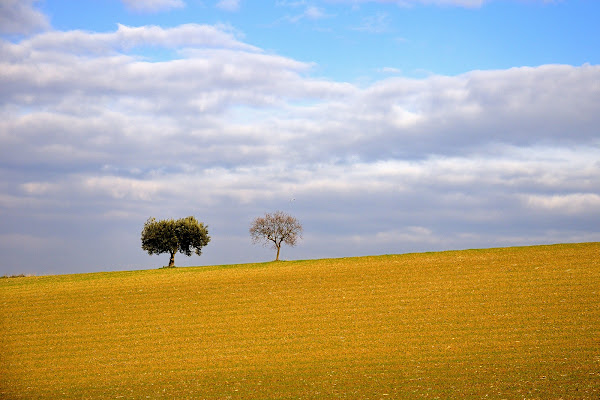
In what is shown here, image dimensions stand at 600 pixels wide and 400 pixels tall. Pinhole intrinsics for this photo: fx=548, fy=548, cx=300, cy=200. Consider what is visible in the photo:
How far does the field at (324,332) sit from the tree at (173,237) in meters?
16.6

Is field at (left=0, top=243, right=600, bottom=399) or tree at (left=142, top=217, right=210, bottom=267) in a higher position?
tree at (left=142, top=217, right=210, bottom=267)

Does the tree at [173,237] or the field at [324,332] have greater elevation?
Result: the tree at [173,237]

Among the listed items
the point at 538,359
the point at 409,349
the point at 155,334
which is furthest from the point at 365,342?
the point at 155,334

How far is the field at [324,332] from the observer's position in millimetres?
20547

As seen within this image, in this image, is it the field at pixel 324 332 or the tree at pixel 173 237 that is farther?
the tree at pixel 173 237

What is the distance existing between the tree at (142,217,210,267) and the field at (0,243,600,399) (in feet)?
54.5

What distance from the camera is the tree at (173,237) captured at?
68438 millimetres

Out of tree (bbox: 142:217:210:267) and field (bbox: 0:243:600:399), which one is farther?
tree (bbox: 142:217:210:267)

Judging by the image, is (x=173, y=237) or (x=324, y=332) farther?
(x=173, y=237)

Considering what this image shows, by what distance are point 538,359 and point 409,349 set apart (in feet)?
A: 18.5

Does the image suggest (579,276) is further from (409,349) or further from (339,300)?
(409,349)

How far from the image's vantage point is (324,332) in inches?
1171

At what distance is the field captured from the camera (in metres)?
20.5

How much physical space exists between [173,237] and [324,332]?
1664 inches
